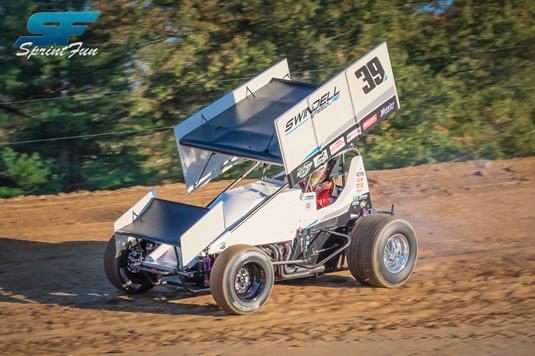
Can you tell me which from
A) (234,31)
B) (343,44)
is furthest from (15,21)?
(343,44)

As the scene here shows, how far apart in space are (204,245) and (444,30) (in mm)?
12737

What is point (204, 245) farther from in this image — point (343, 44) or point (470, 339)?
point (343, 44)

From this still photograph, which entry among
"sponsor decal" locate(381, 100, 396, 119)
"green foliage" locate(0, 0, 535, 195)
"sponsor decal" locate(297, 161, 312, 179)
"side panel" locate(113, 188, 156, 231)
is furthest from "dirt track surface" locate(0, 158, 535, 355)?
"green foliage" locate(0, 0, 535, 195)

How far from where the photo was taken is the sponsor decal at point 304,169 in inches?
410

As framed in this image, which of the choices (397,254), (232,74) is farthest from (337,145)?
(232,74)

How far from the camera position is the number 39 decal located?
11086 millimetres

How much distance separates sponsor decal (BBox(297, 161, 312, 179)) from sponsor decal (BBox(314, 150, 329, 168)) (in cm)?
11

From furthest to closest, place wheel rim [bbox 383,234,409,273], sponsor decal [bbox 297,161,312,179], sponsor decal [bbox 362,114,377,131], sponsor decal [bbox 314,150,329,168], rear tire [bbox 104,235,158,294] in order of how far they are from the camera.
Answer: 1. sponsor decal [bbox 362,114,377,131]
2. wheel rim [bbox 383,234,409,273]
3. rear tire [bbox 104,235,158,294]
4. sponsor decal [bbox 314,150,329,168]
5. sponsor decal [bbox 297,161,312,179]

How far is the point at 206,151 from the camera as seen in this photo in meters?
11.7

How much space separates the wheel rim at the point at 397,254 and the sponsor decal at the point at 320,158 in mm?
1230

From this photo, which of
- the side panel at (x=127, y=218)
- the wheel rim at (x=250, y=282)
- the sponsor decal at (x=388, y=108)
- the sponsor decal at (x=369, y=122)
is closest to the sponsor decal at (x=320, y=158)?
the sponsor decal at (x=369, y=122)

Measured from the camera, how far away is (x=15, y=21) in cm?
1898

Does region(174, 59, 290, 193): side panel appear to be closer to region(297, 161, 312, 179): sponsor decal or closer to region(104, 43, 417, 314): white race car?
region(104, 43, 417, 314): white race car

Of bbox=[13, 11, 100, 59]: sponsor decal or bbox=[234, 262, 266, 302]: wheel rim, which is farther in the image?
bbox=[13, 11, 100, 59]: sponsor decal
